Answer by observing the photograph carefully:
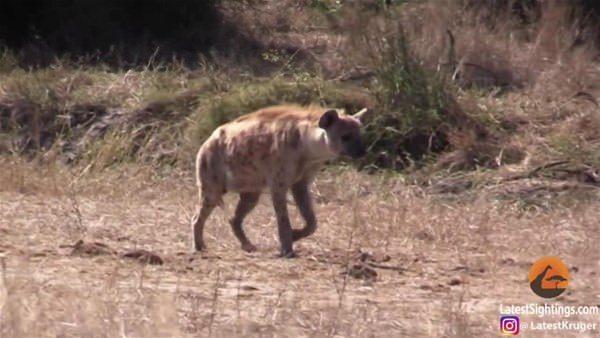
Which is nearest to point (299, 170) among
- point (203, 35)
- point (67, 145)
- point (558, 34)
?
point (67, 145)

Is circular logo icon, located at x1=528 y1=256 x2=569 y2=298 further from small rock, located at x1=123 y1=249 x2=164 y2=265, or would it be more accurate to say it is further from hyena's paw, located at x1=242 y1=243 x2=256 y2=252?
small rock, located at x1=123 y1=249 x2=164 y2=265

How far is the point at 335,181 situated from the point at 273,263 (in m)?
4.89

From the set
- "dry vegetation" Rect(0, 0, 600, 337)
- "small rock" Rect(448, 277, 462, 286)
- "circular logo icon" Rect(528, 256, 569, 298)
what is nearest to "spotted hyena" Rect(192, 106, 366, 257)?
"dry vegetation" Rect(0, 0, 600, 337)

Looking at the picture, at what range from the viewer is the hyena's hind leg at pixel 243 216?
10548 mm

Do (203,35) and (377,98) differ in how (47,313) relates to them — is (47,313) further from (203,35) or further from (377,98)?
(203,35)

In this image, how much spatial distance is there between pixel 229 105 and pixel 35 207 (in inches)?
166

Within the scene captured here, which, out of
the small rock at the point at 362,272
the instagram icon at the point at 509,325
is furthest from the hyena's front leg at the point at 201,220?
the instagram icon at the point at 509,325

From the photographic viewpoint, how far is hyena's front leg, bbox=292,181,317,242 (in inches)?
407

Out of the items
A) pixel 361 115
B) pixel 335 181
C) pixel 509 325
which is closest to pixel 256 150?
pixel 361 115

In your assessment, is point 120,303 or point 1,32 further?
point 1,32

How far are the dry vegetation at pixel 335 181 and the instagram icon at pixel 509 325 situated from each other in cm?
7

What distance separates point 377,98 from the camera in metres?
15.5

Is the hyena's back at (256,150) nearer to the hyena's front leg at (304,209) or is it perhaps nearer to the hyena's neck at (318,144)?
the hyena's neck at (318,144)

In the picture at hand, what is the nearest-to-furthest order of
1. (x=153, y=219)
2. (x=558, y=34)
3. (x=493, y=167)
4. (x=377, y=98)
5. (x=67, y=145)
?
(x=153, y=219)
(x=493, y=167)
(x=377, y=98)
(x=67, y=145)
(x=558, y=34)
